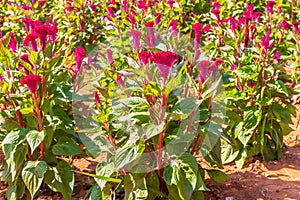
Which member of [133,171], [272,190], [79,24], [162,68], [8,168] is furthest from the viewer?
[79,24]

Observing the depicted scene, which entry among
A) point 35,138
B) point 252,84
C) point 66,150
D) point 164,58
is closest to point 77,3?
point 252,84

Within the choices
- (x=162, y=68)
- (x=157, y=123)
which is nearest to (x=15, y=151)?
(x=157, y=123)

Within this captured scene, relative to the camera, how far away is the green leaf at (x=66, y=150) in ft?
10.4

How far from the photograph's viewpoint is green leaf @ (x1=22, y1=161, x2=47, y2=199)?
3.04 metres

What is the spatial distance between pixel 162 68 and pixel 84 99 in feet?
3.21

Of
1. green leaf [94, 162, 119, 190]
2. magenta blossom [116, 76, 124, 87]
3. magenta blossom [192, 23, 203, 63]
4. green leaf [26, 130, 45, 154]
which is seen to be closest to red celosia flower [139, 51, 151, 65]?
magenta blossom [116, 76, 124, 87]

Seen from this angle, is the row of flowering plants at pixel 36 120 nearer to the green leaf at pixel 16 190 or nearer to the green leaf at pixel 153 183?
the green leaf at pixel 16 190

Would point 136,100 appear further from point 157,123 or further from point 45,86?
point 45,86

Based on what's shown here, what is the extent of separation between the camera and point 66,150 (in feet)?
10.4

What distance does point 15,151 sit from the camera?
3141mm

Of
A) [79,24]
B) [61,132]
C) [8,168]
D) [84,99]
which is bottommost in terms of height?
[8,168]

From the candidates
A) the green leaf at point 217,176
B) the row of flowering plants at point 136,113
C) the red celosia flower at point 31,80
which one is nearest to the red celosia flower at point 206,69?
the row of flowering plants at point 136,113

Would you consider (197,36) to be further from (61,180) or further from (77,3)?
(77,3)

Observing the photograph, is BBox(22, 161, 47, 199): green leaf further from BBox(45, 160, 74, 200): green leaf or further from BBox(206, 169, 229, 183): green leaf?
BBox(206, 169, 229, 183): green leaf
